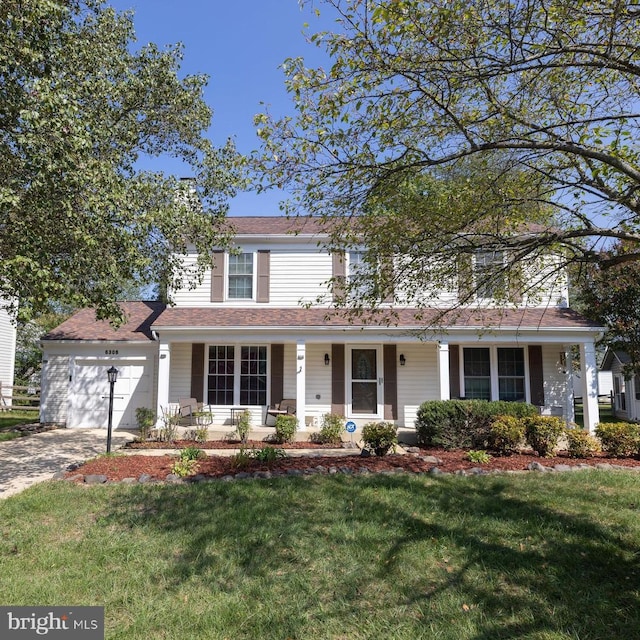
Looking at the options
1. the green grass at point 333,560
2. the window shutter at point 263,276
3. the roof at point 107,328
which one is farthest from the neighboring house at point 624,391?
the roof at point 107,328

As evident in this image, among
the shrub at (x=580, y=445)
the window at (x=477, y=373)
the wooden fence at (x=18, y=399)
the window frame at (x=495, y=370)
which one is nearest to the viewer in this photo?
the shrub at (x=580, y=445)

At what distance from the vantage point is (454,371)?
44.6 feet

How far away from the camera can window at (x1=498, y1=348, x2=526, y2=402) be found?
13445mm

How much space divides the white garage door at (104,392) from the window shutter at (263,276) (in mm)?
4275

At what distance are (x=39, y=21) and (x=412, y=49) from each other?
5.89 metres

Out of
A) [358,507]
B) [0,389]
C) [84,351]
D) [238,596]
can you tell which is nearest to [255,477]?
[358,507]

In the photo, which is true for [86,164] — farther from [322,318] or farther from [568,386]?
[568,386]

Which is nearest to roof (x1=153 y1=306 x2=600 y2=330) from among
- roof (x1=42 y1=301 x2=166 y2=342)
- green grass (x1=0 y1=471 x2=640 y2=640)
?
roof (x1=42 y1=301 x2=166 y2=342)

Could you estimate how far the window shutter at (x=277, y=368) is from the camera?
13.7m

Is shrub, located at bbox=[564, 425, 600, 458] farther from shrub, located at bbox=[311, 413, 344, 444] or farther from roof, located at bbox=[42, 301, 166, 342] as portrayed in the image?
roof, located at bbox=[42, 301, 166, 342]

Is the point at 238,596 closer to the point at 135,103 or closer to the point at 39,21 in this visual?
the point at 39,21

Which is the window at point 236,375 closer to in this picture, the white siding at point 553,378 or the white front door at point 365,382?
the white front door at point 365,382

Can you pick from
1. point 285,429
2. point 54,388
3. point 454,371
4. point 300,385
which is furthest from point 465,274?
point 54,388

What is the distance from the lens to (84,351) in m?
14.8
